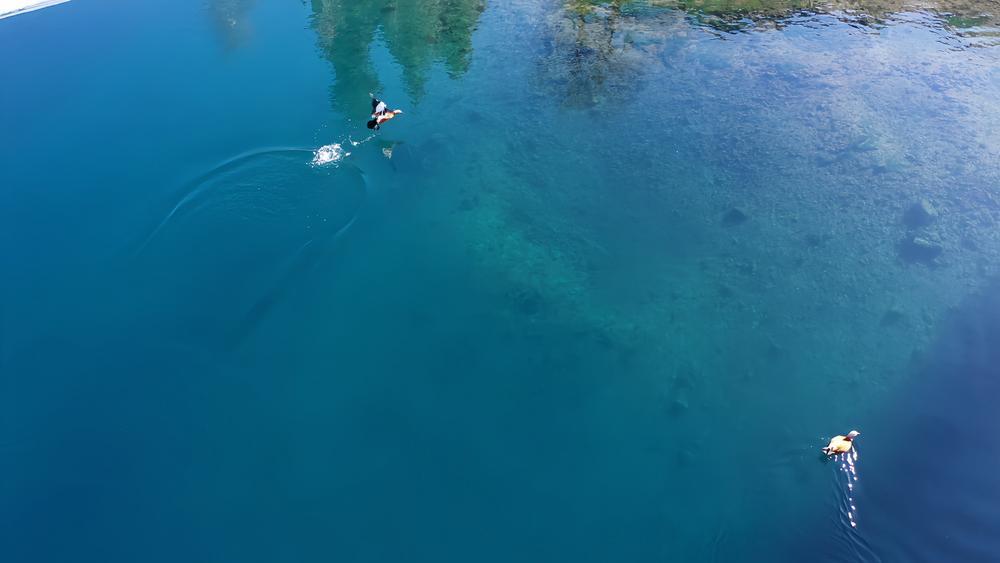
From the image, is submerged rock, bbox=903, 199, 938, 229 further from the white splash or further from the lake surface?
the white splash

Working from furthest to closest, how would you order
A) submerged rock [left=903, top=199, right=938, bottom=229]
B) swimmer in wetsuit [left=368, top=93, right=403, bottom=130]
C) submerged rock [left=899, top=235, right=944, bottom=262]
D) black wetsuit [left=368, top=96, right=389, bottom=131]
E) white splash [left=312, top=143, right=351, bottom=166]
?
swimmer in wetsuit [left=368, top=93, right=403, bottom=130] < black wetsuit [left=368, top=96, right=389, bottom=131] < white splash [left=312, top=143, right=351, bottom=166] < submerged rock [left=903, top=199, right=938, bottom=229] < submerged rock [left=899, top=235, right=944, bottom=262]

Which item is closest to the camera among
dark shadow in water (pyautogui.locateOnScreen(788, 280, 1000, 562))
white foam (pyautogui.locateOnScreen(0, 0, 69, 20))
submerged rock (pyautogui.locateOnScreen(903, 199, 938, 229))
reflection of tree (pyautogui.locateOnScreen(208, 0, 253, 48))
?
dark shadow in water (pyautogui.locateOnScreen(788, 280, 1000, 562))

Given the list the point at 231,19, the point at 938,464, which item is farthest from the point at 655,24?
the point at 938,464

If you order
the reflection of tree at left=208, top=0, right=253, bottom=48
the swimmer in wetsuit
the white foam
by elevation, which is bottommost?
the swimmer in wetsuit

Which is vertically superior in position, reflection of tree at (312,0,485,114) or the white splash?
reflection of tree at (312,0,485,114)

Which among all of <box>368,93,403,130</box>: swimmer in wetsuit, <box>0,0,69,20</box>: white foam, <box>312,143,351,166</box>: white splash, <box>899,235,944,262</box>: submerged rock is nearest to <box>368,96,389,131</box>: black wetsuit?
<box>368,93,403,130</box>: swimmer in wetsuit

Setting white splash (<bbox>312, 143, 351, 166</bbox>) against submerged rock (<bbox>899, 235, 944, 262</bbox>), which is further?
white splash (<bbox>312, 143, 351, 166</bbox>)

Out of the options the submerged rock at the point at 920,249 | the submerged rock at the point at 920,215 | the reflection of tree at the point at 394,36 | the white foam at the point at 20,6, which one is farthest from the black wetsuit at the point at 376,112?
the white foam at the point at 20,6
